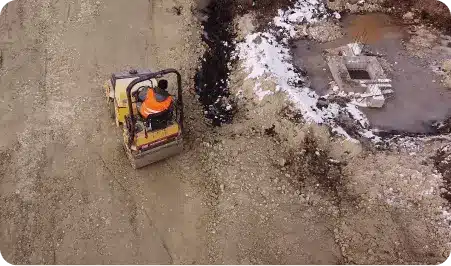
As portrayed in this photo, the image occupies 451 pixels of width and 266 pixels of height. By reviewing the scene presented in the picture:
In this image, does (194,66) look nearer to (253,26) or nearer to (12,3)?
(253,26)

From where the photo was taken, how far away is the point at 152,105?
290 inches

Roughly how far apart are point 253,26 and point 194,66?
6.45 ft

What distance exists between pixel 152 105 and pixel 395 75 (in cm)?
627

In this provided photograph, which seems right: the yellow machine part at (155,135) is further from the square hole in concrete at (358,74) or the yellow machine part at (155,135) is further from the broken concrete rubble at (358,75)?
the square hole in concrete at (358,74)

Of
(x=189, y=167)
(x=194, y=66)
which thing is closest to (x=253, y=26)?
(x=194, y=66)

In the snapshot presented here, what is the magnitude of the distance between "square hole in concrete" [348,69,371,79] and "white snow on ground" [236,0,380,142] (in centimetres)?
121

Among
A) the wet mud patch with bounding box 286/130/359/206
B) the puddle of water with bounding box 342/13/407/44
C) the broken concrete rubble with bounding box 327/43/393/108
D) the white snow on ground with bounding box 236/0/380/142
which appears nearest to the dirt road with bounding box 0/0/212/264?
the white snow on ground with bounding box 236/0/380/142

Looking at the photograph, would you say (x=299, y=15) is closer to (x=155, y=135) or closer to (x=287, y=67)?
(x=287, y=67)

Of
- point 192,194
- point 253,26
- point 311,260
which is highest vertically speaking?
point 253,26

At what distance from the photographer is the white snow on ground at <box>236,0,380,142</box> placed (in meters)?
9.47

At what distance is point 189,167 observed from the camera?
841 cm

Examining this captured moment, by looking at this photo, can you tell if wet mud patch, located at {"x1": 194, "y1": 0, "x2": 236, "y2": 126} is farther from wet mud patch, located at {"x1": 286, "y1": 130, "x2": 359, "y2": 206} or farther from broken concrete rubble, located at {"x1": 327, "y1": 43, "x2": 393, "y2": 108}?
broken concrete rubble, located at {"x1": 327, "y1": 43, "x2": 393, "y2": 108}

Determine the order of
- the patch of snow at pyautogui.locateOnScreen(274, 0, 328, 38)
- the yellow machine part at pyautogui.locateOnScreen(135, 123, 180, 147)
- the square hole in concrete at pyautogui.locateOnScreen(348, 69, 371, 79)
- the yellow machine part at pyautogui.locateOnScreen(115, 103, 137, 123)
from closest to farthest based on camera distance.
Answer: the yellow machine part at pyautogui.locateOnScreen(135, 123, 180, 147) → the yellow machine part at pyautogui.locateOnScreen(115, 103, 137, 123) → the square hole in concrete at pyautogui.locateOnScreen(348, 69, 371, 79) → the patch of snow at pyautogui.locateOnScreen(274, 0, 328, 38)

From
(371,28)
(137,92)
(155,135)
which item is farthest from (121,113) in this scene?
(371,28)
